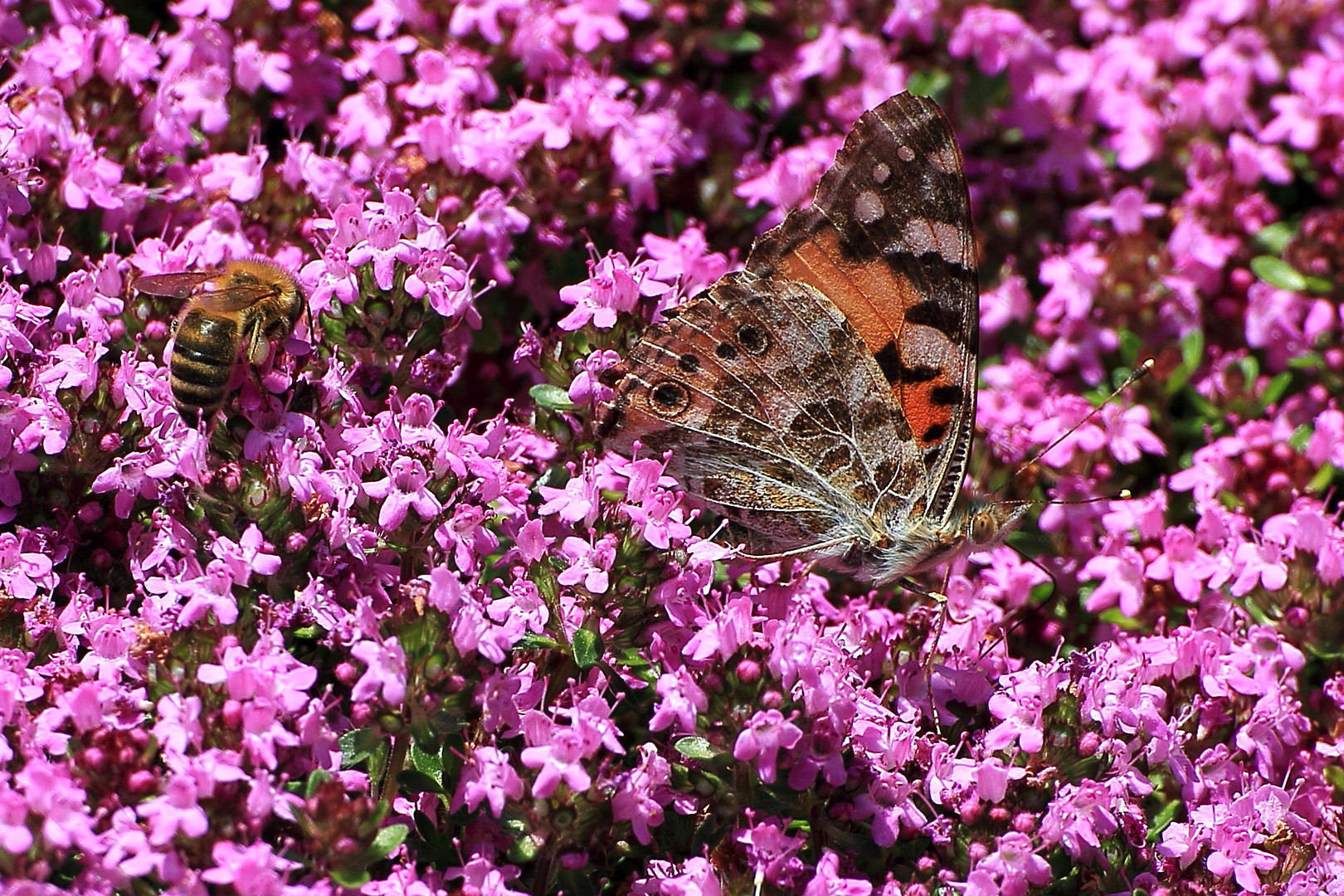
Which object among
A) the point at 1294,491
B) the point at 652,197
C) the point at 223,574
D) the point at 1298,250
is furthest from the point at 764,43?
the point at 223,574

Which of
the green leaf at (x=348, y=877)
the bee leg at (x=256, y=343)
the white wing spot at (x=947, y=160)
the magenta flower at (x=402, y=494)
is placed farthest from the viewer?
the white wing spot at (x=947, y=160)

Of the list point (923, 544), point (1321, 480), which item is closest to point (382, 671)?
point (923, 544)

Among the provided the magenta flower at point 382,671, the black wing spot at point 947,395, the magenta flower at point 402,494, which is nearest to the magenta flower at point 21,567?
the magenta flower at point 402,494

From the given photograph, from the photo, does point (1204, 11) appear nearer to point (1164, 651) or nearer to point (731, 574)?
point (1164, 651)

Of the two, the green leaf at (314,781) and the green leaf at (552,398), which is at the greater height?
the green leaf at (552,398)

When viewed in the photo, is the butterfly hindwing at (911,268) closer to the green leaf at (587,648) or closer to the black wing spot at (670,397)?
the black wing spot at (670,397)

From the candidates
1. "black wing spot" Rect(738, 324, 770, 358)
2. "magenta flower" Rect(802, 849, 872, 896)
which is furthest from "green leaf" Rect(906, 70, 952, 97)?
"magenta flower" Rect(802, 849, 872, 896)

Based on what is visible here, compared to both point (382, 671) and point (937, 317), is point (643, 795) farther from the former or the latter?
point (937, 317)

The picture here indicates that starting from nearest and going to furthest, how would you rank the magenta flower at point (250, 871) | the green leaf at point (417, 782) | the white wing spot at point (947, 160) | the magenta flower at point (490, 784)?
the magenta flower at point (250, 871) → the magenta flower at point (490, 784) → the green leaf at point (417, 782) → the white wing spot at point (947, 160)
